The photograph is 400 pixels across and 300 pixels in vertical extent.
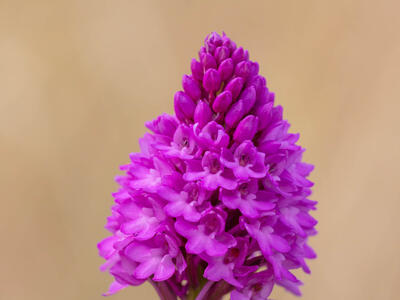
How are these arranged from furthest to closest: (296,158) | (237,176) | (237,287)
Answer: (296,158), (237,287), (237,176)

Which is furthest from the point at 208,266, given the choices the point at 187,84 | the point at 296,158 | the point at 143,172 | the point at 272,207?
the point at 187,84

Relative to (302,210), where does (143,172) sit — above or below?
above

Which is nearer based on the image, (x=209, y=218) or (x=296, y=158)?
(x=209, y=218)

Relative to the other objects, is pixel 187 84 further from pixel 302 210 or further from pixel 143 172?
pixel 302 210

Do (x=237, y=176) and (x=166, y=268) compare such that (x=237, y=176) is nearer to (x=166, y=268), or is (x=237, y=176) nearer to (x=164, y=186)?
(x=164, y=186)

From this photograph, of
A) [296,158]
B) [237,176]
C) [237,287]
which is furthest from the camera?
[296,158]

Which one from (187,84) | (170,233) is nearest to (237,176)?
(170,233)

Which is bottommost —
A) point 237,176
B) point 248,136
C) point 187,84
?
point 237,176
